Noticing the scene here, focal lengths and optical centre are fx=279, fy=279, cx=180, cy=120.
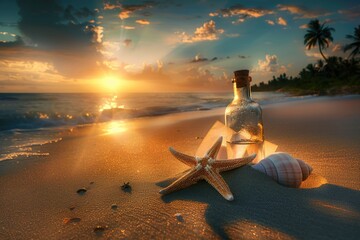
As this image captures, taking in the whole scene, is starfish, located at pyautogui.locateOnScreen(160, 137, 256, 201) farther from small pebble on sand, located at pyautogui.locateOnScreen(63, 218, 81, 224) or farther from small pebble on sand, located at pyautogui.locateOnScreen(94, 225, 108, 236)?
small pebble on sand, located at pyautogui.locateOnScreen(63, 218, 81, 224)

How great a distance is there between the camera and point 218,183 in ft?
7.32

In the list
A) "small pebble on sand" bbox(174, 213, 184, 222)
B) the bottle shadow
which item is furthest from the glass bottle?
"small pebble on sand" bbox(174, 213, 184, 222)

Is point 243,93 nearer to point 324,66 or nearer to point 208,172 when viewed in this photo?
point 208,172

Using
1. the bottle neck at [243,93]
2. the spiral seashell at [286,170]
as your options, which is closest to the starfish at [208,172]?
the spiral seashell at [286,170]

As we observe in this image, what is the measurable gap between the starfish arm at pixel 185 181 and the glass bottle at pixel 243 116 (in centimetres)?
106

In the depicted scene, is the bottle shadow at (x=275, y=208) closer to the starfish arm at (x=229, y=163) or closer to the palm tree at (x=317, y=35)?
the starfish arm at (x=229, y=163)

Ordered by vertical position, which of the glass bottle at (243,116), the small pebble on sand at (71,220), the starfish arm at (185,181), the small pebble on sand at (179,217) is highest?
the glass bottle at (243,116)

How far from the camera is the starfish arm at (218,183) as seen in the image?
2.13 m

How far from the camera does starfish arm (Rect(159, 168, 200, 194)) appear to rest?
2.31 metres

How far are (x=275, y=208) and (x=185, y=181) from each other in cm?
73

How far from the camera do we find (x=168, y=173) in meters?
3.26

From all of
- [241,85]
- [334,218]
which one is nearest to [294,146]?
[241,85]

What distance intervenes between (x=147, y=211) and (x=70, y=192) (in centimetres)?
112

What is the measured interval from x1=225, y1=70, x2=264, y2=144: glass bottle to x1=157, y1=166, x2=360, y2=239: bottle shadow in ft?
2.35
